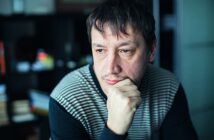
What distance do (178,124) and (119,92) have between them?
31 centimetres

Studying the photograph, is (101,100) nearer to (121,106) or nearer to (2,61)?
(121,106)

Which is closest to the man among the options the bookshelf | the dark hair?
the dark hair

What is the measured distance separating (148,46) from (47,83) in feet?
6.50

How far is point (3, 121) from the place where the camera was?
8.68ft

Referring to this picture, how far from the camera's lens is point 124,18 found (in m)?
0.99

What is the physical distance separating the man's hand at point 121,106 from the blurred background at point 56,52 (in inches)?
67.8

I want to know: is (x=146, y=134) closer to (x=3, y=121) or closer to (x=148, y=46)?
(x=148, y=46)

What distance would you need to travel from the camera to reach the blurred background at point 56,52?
265 centimetres

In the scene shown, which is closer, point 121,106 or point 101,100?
point 121,106

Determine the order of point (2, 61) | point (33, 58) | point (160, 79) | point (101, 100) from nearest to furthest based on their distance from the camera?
point (101, 100) → point (160, 79) → point (2, 61) → point (33, 58)

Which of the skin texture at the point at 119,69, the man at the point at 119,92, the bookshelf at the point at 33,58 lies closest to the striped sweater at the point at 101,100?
the man at the point at 119,92

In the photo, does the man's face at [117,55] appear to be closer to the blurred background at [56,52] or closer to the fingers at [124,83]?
the fingers at [124,83]

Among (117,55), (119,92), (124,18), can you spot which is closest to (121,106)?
(119,92)

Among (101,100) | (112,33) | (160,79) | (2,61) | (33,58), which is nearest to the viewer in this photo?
(112,33)
